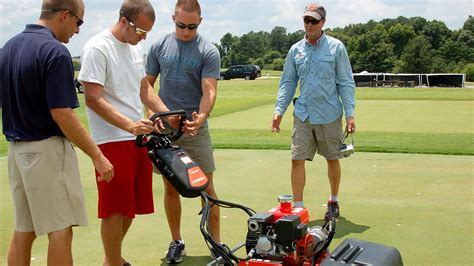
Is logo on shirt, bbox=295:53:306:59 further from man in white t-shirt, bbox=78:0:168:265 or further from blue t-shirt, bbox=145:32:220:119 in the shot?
man in white t-shirt, bbox=78:0:168:265

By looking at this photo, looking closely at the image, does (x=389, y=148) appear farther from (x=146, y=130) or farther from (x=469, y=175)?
(x=146, y=130)

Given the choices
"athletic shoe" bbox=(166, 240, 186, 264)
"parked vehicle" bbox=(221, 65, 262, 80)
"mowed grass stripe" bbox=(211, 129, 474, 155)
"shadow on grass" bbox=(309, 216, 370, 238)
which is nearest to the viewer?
"athletic shoe" bbox=(166, 240, 186, 264)

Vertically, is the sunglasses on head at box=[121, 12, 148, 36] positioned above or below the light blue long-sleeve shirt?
above

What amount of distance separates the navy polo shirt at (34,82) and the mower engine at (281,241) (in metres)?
1.19

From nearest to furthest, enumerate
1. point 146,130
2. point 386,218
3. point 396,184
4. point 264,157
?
point 146,130, point 386,218, point 396,184, point 264,157

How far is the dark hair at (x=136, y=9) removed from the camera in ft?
12.9

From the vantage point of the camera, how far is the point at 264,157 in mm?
8734

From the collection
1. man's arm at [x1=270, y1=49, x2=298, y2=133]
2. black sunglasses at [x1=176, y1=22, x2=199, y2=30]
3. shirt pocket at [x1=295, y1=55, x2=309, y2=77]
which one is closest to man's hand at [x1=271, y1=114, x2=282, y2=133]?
man's arm at [x1=270, y1=49, x2=298, y2=133]

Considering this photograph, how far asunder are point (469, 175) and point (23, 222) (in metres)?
5.37

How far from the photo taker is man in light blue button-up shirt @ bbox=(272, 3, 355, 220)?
17.8ft

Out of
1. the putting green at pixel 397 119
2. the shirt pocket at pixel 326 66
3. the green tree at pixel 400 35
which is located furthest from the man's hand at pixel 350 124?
the green tree at pixel 400 35

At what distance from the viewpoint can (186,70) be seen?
4602 millimetres

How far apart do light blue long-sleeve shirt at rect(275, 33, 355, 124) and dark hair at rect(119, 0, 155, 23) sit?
1.93 metres

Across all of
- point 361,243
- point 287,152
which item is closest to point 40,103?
point 361,243
